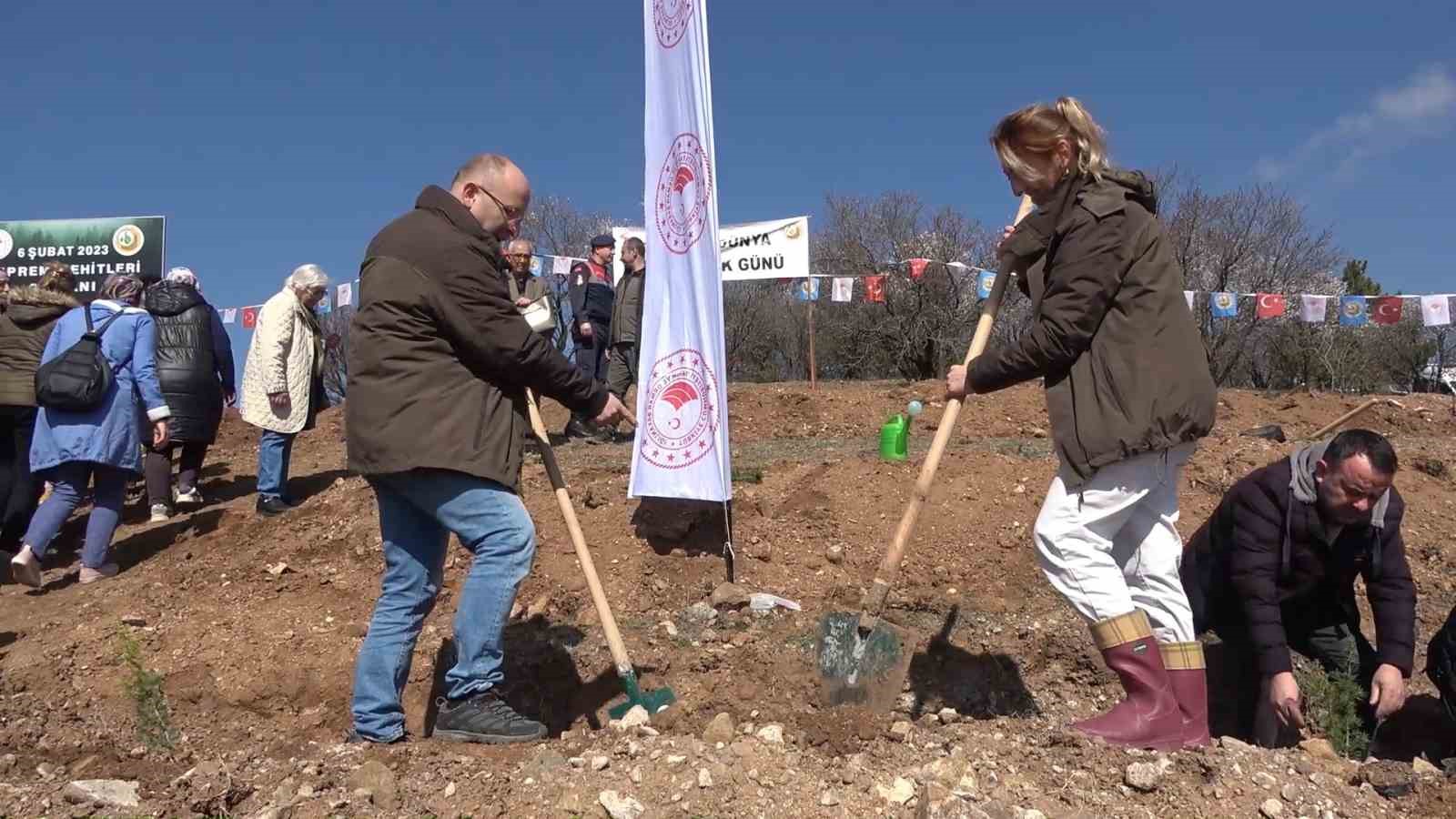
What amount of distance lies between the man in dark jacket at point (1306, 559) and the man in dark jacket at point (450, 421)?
2620mm

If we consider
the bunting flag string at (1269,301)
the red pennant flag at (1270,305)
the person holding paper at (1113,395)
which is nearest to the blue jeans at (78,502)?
the person holding paper at (1113,395)

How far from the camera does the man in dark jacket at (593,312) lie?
31.0ft

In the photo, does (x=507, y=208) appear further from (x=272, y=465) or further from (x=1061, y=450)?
(x=272, y=465)

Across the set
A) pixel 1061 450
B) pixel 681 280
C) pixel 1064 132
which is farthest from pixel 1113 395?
pixel 681 280

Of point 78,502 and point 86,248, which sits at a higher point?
point 86,248

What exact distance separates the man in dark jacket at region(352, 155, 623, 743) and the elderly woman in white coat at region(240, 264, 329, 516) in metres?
4.00

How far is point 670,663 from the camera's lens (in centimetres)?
450

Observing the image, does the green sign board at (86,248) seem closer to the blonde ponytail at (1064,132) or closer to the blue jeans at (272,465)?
the blue jeans at (272,465)

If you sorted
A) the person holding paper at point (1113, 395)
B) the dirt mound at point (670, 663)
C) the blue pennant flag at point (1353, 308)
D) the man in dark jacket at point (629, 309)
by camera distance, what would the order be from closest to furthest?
the dirt mound at point (670, 663) < the person holding paper at point (1113, 395) < the man in dark jacket at point (629, 309) < the blue pennant flag at point (1353, 308)

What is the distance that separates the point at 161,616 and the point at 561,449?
145 inches

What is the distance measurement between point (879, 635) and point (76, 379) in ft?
15.2

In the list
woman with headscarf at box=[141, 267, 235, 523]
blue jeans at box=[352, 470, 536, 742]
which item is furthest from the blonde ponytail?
woman with headscarf at box=[141, 267, 235, 523]

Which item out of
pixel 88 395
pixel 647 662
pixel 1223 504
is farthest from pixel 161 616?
pixel 1223 504

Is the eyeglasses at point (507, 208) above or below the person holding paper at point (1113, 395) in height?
above
